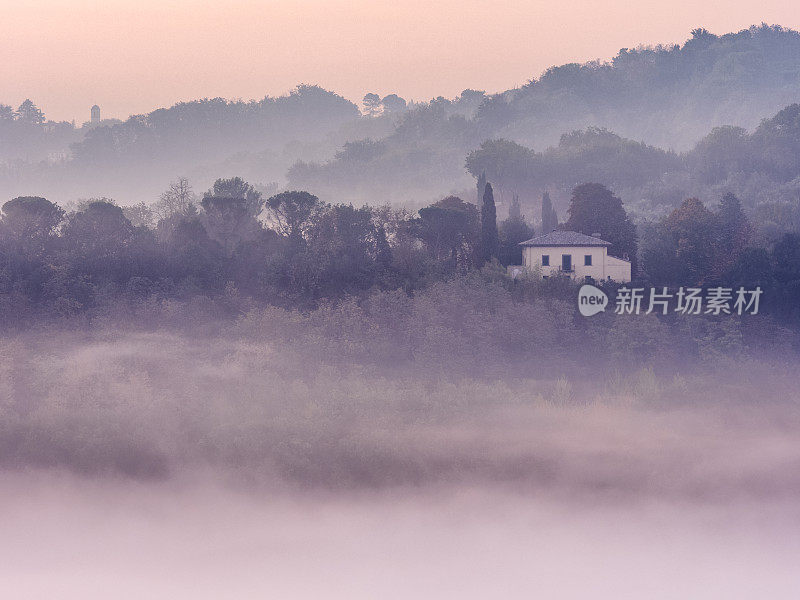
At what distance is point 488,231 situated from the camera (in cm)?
4931

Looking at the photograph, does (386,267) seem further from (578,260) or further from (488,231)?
(578,260)

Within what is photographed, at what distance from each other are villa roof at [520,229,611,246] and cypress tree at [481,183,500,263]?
Result: 158 cm

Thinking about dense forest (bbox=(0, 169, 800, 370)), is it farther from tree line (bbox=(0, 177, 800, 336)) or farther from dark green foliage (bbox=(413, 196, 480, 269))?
dark green foliage (bbox=(413, 196, 480, 269))

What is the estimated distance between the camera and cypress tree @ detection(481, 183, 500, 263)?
4916cm

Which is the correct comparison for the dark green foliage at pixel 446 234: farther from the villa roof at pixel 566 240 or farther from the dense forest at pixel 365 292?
the villa roof at pixel 566 240

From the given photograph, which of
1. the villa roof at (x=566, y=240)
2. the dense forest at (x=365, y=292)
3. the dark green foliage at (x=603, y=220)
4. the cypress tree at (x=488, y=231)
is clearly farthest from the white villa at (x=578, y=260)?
the dark green foliage at (x=603, y=220)

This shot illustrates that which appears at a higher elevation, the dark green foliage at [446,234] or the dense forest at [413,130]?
the dense forest at [413,130]

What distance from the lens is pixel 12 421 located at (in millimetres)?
43500

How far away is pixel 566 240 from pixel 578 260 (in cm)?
126

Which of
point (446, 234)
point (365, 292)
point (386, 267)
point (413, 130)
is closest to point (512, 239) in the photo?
point (446, 234)

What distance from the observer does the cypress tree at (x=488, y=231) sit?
4916 cm

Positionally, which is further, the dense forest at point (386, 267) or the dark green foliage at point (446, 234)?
the dark green foliage at point (446, 234)

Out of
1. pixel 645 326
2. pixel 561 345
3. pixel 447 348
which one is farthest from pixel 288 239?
pixel 645 326

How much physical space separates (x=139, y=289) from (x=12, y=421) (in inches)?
342
